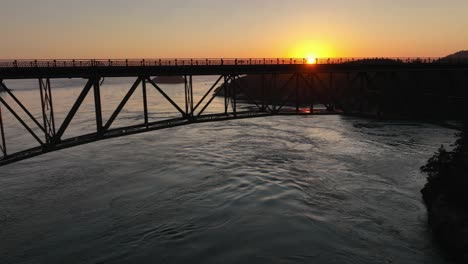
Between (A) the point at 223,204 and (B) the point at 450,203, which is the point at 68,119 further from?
(B) the point at 450,203

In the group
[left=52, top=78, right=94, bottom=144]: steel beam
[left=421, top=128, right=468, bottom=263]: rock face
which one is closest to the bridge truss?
[left=52, top=78, right=94, bottom=144]: steel beam

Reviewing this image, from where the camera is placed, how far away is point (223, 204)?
3391cm

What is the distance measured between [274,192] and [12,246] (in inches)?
1004

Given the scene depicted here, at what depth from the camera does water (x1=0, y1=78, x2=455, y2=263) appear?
2569 cm

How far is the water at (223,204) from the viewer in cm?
2569

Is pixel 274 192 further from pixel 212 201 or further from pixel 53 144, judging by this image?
pixel 53 144

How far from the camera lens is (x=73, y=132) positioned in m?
71.4

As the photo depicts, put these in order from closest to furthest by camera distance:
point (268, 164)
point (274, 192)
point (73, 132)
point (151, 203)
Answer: point (151, 203)
point (274, 192)
point (268, 164)
point (73, 132)

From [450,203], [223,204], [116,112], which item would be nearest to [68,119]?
[116,112]

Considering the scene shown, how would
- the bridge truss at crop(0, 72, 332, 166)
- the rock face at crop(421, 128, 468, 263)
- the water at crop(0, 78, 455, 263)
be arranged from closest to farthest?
1. the rock face at crop(421, 128, 468, 263)
2. the bridge truss at crop(0, 72, 332, 166)
3. the water at crop(0, 78, 455, 263)

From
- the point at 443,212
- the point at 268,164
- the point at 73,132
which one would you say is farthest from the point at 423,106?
the point at 73,132

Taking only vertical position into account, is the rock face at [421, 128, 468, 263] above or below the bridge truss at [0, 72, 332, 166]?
below

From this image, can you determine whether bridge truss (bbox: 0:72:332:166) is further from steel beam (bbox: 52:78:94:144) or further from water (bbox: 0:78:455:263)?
water (bbox: 0:78:455:263)

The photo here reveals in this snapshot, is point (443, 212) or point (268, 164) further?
point (268, 164)
